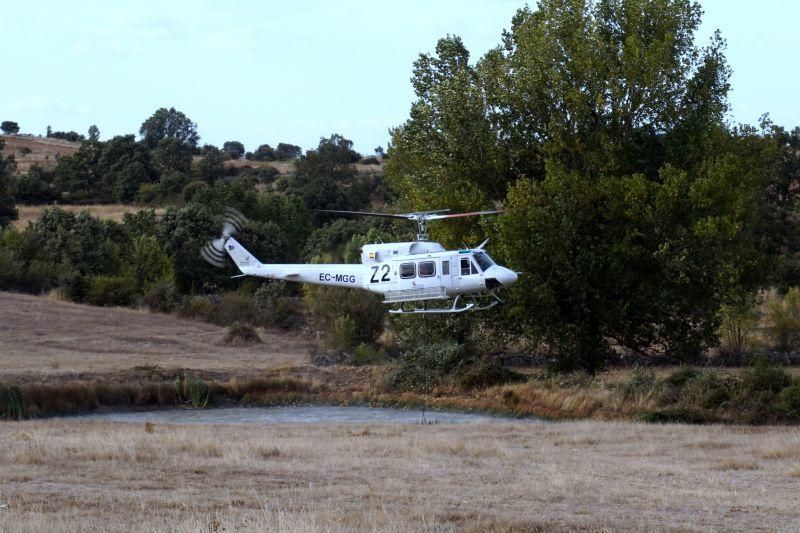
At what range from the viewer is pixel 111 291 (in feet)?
226

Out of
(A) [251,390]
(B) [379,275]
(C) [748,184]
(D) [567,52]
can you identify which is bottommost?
(A) [251,390]

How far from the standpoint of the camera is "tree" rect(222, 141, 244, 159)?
159750 mm

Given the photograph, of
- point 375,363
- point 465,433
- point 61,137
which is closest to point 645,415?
point 465,433

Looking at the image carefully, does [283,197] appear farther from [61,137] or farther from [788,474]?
[61,137]

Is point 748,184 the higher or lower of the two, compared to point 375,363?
higher

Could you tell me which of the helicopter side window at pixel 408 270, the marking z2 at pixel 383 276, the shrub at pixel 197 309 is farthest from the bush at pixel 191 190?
the helicopter side window at pixel 408 270

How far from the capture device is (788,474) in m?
19.9

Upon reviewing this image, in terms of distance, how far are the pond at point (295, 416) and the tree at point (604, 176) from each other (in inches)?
200

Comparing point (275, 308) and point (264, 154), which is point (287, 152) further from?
point (275, 308)

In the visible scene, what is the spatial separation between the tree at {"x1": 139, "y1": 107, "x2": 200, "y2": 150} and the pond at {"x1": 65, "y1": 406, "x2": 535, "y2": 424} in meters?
117

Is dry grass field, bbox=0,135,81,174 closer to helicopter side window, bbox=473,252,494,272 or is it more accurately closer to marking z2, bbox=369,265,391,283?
marking z2, bbox=369,265,391,283

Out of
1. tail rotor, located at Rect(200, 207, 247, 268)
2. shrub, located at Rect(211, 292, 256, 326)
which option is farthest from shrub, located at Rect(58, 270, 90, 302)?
tail rotor, located at Rect(200, 207, 247, 268)

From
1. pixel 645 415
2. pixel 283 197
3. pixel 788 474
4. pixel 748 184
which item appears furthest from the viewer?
pixel 283 197

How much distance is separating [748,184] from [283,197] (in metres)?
56.6
